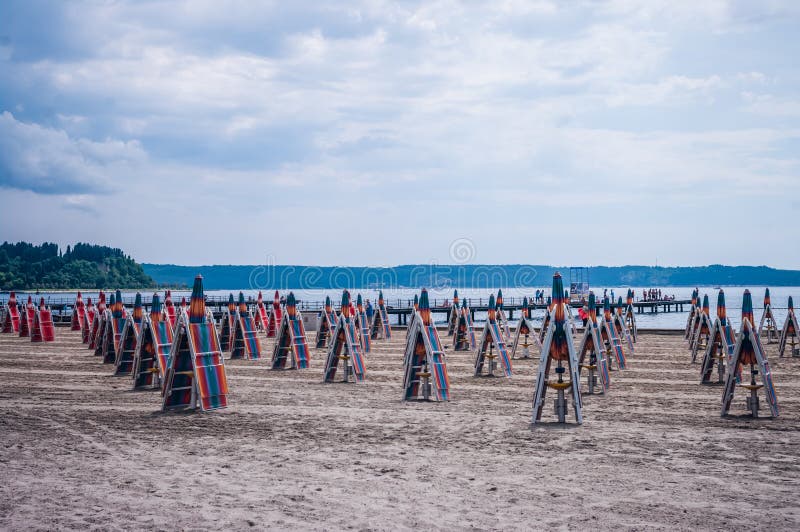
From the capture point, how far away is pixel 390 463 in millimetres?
10086

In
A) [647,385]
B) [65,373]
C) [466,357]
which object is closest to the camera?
[647,385]

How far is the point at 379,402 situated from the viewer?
634 inches

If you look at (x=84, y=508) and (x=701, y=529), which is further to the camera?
(x=84, y=508)

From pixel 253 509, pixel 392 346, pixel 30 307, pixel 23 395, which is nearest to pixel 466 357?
pixel 392 346

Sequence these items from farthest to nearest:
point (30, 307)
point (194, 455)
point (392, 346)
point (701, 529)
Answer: point (30, 307) < point (392, 346) < point (194, 455) < point (701, 529)

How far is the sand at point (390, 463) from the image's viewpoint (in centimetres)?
766

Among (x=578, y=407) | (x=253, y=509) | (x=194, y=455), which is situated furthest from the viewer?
(x=578, y=407)

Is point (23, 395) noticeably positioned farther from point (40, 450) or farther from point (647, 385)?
point (647, 385)

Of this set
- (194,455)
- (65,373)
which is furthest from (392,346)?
(194,455)

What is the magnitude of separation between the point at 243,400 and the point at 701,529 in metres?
11.3

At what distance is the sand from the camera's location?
25.1 ft

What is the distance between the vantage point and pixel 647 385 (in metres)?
18.9

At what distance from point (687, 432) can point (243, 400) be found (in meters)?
9.44

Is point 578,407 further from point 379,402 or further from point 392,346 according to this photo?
point 392,346
